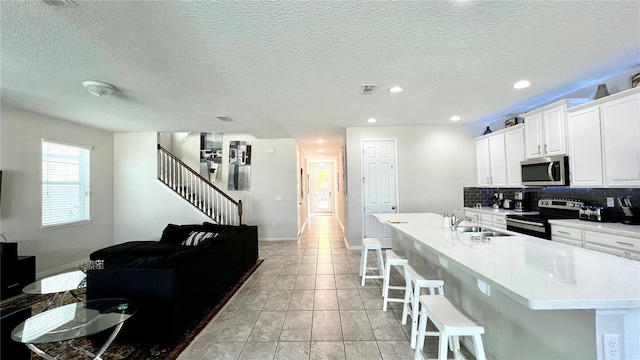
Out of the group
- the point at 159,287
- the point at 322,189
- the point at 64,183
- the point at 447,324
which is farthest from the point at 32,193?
the point at 322,189

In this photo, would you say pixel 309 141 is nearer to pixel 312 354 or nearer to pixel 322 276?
pixel 322 276

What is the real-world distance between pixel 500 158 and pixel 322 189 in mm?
10388

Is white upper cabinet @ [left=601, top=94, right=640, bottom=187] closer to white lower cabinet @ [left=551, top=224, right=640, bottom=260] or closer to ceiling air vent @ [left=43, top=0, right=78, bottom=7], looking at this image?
white lower cabinet @ [left=551, top=224, right=640, bottom=260]

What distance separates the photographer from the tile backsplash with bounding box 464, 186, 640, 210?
10.1 feet

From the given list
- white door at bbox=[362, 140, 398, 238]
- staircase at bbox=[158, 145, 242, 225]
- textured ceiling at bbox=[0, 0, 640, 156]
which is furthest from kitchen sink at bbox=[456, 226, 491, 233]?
staircase at bbox=[158, 145, 242, 225]

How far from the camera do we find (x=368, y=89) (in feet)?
10.6

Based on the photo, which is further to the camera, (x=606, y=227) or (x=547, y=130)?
(x=547, y=130)

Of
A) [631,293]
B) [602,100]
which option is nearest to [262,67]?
[631,293]

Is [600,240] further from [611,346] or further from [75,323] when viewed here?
[75,323]

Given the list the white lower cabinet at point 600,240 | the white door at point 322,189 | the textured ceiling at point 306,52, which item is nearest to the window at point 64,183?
the textured ceiling at point 306,52

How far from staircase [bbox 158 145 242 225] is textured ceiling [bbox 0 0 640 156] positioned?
2.22 meters

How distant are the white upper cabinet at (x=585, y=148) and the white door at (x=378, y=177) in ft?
8.95

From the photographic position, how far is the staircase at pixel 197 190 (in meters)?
6.05

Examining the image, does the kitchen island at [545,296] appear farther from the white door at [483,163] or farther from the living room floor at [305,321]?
the white door at [483,163]
